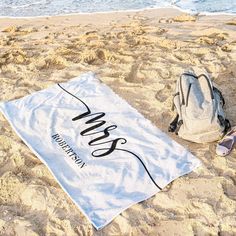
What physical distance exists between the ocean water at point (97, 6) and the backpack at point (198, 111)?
11.2ft

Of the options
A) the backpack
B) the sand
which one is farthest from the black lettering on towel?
the backpack

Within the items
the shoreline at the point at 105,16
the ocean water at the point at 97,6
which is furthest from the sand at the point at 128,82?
the ocean water at the point at 97,6

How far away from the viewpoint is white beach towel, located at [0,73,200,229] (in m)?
2.98

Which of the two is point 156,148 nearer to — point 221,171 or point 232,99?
point 221,171

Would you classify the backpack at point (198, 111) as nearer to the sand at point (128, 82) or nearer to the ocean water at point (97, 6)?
the sand at point (128, 82)

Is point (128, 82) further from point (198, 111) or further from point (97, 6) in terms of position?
point (97, 6)

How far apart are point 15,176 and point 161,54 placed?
2.40m

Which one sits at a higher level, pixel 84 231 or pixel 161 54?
pixel 161 54

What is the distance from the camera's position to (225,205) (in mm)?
2826

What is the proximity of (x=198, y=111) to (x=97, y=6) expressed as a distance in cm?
452

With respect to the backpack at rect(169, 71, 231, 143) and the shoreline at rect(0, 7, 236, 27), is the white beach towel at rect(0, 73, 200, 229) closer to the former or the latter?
the backpack at rect(169, 71, 231, 143)

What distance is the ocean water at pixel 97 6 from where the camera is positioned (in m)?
6.90

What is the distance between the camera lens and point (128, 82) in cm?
433

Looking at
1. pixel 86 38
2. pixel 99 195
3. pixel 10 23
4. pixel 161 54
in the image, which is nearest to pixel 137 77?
pixel 161 54
